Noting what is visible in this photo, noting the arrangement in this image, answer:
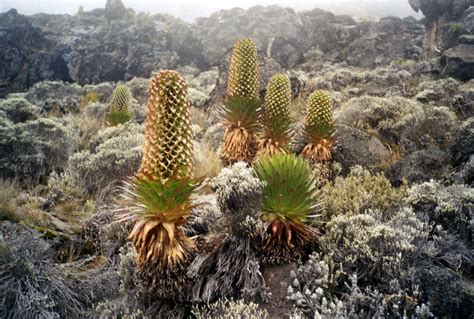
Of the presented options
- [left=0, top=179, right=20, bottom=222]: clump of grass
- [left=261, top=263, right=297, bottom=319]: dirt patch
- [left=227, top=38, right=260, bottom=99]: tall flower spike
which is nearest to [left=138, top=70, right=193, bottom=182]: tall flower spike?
[left=261, top=263, right=297, bottom=319]: dirt patch

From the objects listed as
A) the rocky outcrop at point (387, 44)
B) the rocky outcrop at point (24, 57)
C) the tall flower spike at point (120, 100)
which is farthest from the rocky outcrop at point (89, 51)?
the tall flower spike at point (120, 100)

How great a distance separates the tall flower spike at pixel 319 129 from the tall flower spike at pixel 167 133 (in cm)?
311

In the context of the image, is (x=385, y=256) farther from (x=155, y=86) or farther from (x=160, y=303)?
(x=155, y=86)

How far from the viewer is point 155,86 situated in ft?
11.8

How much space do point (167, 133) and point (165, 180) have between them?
0.43 metres

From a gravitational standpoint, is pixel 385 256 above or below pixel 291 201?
below

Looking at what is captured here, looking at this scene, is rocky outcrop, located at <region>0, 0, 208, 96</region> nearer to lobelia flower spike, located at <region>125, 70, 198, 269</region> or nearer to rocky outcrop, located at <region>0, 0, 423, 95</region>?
rocky outcrop, located at <region>0, 0, 423, 95</region>

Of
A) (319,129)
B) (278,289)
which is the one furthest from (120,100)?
(278,289)

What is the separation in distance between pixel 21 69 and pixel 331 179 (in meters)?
24.3

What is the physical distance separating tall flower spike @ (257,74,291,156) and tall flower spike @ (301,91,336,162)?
0.38 metres

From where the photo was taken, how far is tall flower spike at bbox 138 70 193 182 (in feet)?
11.5

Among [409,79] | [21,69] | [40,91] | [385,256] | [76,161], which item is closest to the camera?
[385,256]

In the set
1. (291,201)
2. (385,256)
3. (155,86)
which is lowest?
(385,256)

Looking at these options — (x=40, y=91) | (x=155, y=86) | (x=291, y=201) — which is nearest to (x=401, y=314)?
(x=291, y=201)
